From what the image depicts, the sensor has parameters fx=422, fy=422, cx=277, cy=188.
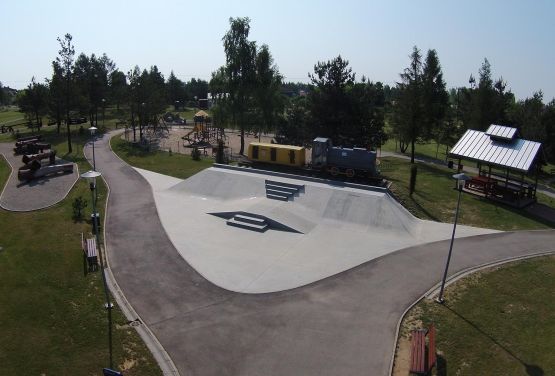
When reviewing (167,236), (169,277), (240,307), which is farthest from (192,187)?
(240,307)

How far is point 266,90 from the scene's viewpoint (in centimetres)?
5397

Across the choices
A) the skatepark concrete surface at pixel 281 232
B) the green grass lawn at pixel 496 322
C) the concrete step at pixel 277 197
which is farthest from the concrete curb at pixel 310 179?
the green grass lawn at pixel 496 322

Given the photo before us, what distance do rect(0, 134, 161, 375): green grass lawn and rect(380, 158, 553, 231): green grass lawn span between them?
78.2 feet

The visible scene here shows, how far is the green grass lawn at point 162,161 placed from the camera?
1773 inches

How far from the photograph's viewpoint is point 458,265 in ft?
80.0

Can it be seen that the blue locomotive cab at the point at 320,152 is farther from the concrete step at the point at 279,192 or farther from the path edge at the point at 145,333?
the path edge at the point at 145,333

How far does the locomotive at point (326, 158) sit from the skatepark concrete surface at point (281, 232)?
10.2 feet

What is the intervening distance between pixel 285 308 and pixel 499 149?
25.8 metres

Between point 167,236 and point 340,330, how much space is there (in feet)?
46.5

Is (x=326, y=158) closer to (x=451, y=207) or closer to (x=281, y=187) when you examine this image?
(x=281, y=187)

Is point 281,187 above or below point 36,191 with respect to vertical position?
above

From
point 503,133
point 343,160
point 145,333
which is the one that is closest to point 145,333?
point 145,333

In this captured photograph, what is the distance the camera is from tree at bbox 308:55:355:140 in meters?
46.9

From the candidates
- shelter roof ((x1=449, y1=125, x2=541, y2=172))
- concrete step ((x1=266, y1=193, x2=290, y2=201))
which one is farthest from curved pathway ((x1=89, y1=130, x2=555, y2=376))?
concrete step ((x1=266, y1=193, x2=290, y2=201))
